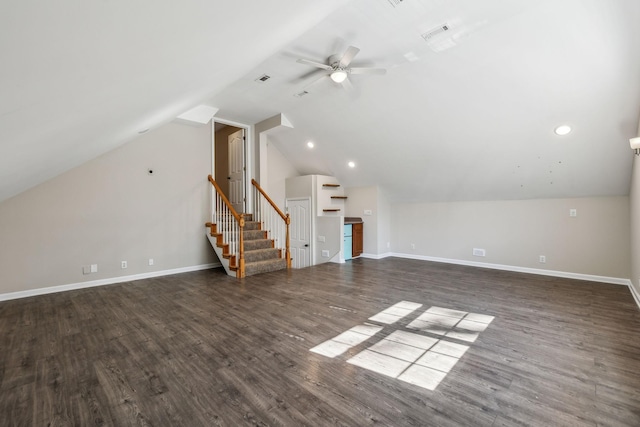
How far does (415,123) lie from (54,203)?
5878mm

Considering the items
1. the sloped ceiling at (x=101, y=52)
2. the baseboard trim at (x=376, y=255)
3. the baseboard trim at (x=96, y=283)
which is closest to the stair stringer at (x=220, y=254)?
the baseboard trim at (x=96, y=283)

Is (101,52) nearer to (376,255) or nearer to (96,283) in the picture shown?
(96,283)

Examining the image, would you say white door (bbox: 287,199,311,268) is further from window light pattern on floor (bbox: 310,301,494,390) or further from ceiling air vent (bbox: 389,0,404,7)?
ceiling air vent (bbox: 389,0,404,7)

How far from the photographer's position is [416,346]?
2611 mm

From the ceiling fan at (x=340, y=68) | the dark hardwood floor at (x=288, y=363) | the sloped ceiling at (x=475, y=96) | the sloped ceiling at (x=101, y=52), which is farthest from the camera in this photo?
the ceiling fan at (x=340, y=68)

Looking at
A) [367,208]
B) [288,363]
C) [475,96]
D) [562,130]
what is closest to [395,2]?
[475,96]

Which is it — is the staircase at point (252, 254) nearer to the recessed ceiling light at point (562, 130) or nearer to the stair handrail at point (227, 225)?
the stair handrail at point (227, 225)

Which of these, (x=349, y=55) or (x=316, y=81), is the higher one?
(x=316, y=81)

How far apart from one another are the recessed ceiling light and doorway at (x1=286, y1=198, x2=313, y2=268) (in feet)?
15.8

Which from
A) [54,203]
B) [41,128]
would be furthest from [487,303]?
[54,203]

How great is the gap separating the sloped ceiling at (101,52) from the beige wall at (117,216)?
2.90 meters

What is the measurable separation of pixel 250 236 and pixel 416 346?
14.7 feet

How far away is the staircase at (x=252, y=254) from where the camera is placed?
215 inches

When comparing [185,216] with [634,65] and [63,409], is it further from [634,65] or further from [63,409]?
[634,65]
